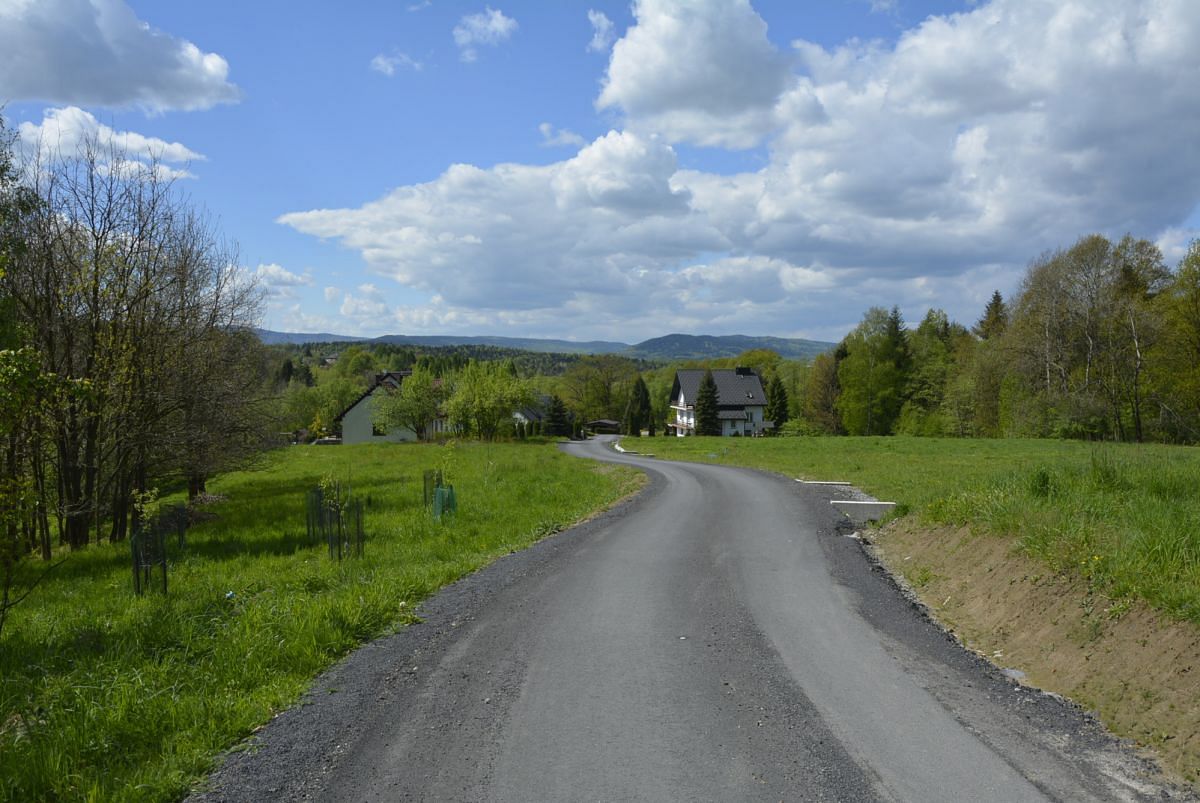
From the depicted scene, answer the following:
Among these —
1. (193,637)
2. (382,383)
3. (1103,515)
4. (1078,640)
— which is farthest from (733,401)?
(193,637)

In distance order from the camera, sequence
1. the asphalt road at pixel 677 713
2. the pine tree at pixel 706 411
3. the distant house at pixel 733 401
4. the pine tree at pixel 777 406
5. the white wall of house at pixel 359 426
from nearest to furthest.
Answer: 1. the asphalt road at pixel 677 713
2. the white wall of house at pixel 359 426
3. the pine tree at pixel 706 411
4. the distant house at pixel 733 401
5. the pine tree at pixel 777 406

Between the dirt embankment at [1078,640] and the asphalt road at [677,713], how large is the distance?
0.28 metres

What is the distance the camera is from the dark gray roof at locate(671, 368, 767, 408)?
86.9 meters

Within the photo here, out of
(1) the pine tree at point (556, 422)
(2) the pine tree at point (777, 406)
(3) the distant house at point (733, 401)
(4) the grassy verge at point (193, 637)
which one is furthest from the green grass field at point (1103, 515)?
(2) the pine tree at point (777, 406)

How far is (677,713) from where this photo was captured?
18.7 ft

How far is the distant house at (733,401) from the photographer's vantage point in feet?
282

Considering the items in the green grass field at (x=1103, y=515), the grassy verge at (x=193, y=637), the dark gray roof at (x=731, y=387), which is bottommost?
the grassy verge at (x=193, y=637)

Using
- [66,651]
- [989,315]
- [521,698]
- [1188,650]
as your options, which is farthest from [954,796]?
[989,315]

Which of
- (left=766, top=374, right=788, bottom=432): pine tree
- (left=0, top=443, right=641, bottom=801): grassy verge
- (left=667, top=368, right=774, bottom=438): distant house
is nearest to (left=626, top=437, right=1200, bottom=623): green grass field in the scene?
(left=0, top=443, right=641, bottom=801): grassy verge

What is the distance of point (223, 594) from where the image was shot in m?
10.2

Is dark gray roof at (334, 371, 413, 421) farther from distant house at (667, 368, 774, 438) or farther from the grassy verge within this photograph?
the grassy verge

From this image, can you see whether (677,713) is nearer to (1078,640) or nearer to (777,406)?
(1078,640)

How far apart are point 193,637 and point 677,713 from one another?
5681 mm

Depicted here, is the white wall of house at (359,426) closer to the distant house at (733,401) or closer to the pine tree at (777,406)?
the distant house at (733,401)
